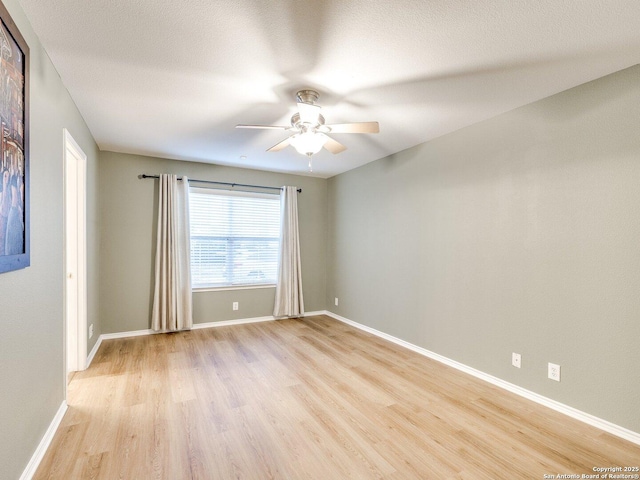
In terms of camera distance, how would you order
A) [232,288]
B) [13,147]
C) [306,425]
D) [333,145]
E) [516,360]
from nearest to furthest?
[13,147] < [306,425] < [516,360] < [333,145] < [232,288]

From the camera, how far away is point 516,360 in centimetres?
270

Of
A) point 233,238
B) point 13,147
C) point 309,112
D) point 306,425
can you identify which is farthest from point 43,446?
point 233,238

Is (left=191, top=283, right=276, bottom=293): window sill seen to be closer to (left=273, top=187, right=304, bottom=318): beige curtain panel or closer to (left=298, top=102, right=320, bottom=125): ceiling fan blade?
(left=273, top=187, right=304, bottom=318): beige curtain panel

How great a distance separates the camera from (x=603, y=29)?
5.57ft

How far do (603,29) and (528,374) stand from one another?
8.06 feet

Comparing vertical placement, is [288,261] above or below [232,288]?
above

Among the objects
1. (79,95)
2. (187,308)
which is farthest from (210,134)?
(187,308)

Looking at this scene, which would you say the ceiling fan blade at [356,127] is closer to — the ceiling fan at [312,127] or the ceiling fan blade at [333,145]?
the ceiling fan at [312,127]

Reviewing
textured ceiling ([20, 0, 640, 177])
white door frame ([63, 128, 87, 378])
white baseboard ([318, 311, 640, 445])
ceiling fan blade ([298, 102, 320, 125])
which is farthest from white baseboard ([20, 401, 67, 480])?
white baseboard ([318, 311, 640, 445])

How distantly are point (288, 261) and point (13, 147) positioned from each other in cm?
392

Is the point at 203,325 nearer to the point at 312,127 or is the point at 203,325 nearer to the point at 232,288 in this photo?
the point at 232,288

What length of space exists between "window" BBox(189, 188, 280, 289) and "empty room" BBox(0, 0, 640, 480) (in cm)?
87

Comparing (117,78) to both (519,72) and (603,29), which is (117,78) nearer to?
(519,72)

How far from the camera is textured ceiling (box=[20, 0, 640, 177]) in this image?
Answer: 159cm
